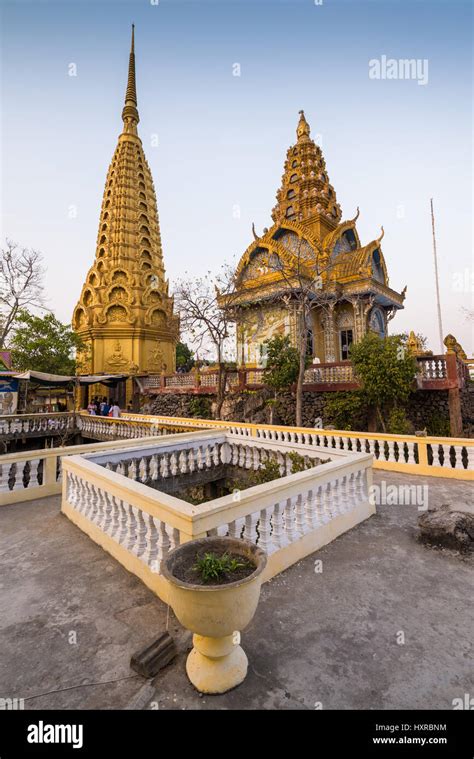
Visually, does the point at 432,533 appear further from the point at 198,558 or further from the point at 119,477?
the point at 119,477

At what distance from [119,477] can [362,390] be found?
35.0ft

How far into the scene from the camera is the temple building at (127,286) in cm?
2822

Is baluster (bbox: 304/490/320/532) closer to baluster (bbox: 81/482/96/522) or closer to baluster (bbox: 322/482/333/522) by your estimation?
baluster (bbox: 322/482/333/522)

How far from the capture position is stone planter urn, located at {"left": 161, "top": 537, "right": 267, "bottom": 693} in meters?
2.08

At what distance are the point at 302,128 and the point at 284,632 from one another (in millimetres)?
32319

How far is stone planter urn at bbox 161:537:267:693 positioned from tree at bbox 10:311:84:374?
23629mm

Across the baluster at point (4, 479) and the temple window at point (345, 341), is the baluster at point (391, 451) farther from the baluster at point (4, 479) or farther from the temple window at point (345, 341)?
the temple window at point (345, 341)

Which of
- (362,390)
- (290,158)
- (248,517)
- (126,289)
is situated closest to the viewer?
(248,517)

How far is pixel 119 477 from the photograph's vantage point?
443 cm

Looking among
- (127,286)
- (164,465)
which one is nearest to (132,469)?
(164,465)

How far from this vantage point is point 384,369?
12.0m

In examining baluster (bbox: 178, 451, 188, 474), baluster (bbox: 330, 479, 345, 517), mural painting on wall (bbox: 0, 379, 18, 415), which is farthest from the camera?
mural painting on wall (bbox: 0, 379, 18, 415)

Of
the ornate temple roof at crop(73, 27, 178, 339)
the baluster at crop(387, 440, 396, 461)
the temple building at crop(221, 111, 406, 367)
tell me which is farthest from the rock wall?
the ornate temple roof at crop(73, 27, 178, 339)
